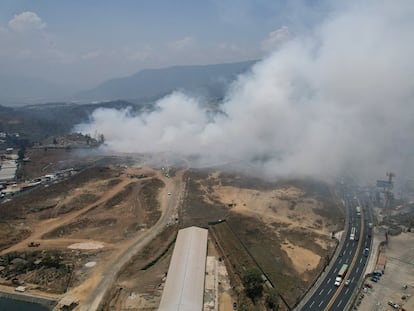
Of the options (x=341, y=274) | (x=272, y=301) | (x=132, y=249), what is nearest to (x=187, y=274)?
(x=272, y=301)

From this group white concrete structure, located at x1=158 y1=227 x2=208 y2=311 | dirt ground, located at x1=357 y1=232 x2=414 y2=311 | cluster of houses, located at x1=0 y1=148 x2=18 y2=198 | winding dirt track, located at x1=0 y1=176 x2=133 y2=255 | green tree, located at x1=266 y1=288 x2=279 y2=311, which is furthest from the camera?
cluster of houses, located at x1=0 y1=148 x2=18 y2=198

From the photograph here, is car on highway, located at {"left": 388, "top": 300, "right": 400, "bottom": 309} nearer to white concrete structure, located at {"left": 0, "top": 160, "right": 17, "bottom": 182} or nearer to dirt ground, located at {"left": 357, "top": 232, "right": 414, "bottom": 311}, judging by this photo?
dirt ground, located at {"left": 357, "top": 232, "right": 414, "bottom": 311}

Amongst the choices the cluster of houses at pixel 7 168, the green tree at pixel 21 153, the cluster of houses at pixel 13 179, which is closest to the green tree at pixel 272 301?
the cluster of houses at pixel 13 179

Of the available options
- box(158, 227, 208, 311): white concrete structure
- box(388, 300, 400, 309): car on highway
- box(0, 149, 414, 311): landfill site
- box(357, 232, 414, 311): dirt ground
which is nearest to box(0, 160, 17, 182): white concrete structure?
box(0, 149, 414, 311): landfill site

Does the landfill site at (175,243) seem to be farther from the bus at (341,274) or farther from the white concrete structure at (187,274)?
the bus at (341,274)

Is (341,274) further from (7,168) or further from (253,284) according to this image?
(7,168)

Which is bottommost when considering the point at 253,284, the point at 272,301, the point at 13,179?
the point at 272,301

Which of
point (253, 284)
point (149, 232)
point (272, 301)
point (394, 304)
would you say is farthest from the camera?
point (149, 232)
